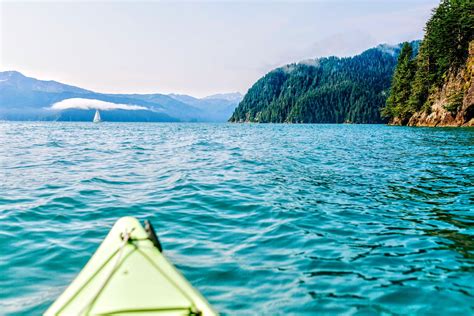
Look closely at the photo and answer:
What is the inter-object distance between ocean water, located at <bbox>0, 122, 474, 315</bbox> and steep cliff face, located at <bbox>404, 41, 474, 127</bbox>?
195ft

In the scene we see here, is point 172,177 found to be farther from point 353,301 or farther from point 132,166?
point 353,301

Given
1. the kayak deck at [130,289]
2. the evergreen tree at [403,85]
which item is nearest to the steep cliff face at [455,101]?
the evergreen tree at [403,85]

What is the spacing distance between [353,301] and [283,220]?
13.3ft

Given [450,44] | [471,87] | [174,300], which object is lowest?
[174,300]

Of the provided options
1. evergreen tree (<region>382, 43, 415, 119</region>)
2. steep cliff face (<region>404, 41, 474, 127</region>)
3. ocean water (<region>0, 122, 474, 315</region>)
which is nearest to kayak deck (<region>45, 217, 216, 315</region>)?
ocean water (<region>0, 122, 474, 315</region>)

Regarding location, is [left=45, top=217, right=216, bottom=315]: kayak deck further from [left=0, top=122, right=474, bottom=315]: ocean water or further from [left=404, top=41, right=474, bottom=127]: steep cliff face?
[left=404, top=41, right=474, bottom=127]: steep cliff face

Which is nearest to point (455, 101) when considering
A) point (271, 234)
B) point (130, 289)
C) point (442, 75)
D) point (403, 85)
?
point (442, 75)

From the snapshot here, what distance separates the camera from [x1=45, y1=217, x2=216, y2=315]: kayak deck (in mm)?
3678

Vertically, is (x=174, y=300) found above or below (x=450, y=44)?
below

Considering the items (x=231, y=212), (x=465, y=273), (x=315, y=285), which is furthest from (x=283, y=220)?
(x=465, y=273)

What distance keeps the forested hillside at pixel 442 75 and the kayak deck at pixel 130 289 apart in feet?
243

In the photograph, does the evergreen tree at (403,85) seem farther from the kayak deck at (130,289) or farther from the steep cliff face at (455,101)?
the kayak deck at (130,289)

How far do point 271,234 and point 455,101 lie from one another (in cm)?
7272

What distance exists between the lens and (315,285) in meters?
5.63
